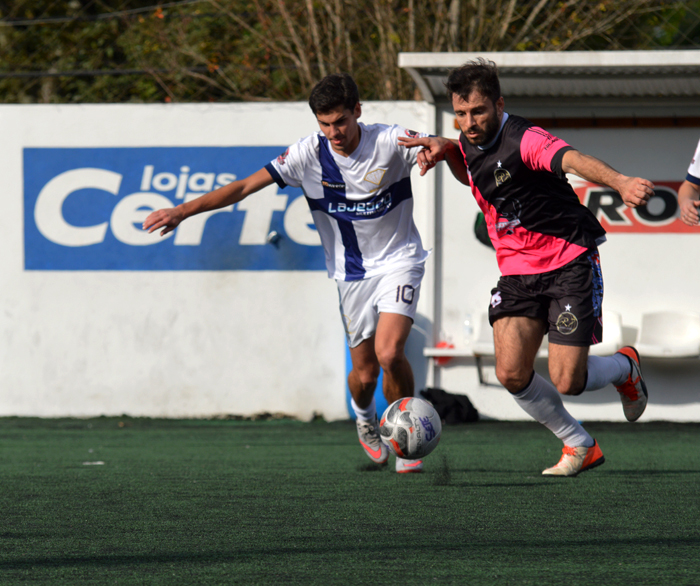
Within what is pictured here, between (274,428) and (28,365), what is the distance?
8.98 feet

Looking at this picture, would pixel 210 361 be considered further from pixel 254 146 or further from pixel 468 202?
pixel 468 202

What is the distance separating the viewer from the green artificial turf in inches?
103

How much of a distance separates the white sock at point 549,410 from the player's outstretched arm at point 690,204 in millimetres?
1121

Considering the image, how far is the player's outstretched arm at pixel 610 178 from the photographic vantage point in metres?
3.19

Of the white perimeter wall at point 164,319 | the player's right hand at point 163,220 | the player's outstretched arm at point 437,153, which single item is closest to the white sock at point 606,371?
the player's outstretched arm at point 437,153

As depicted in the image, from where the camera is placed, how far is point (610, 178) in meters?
3.48

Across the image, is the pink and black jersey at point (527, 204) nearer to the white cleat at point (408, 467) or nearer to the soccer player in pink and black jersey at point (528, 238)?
the soccer player in pink and black jersey at point (528, 238)

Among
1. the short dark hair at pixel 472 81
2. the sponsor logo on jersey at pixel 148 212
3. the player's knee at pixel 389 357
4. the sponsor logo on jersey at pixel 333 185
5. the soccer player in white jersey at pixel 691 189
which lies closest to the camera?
the soccer player in white jersey at pixel 691 189

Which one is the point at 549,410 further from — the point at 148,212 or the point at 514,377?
the point at 148,212

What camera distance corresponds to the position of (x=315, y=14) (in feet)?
34.2

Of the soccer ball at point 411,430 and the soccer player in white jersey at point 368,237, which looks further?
the soccer player in white jersey at point 368,237

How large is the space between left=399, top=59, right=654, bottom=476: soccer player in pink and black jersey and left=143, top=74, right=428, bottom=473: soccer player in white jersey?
54 cm

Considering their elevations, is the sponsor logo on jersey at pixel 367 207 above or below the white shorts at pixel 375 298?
above

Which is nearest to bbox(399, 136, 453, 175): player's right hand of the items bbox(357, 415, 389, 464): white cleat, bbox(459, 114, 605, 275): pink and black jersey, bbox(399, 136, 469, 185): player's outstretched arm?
bbox(399, 136, 469, 185): player's outstretched arm
